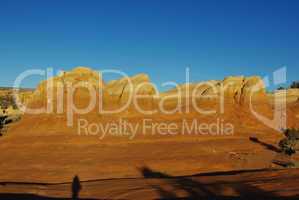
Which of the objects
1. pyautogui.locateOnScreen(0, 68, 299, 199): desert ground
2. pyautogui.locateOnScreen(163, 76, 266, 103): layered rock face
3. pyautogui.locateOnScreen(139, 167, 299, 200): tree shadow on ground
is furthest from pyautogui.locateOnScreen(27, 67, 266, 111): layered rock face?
pyautogui.locateOnScreen(139, 167, 299, 200): tree shadow on ground

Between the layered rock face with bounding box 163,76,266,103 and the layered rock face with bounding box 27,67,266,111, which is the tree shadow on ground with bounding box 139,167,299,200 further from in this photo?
the layered rock face with bounding box 163,76,266,103

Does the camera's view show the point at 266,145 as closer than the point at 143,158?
No

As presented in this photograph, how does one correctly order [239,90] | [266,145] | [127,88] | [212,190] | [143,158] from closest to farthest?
[212,190]
[143,158]
[266,145]
[127,88]
[239,90]

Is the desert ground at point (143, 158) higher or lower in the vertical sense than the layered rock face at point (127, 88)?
lower

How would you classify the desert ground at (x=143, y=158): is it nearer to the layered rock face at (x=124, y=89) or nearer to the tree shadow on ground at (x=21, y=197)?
the tree shadow on ground at (x=21, y=197)

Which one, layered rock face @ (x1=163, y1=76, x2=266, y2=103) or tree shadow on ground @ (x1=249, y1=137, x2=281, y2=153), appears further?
layered rock face @ (x1=163, y1=76, x2=266, y2=103)

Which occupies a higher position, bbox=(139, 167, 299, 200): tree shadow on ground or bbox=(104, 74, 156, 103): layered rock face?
bbox=(104, 74, 156, 103): layered rock face

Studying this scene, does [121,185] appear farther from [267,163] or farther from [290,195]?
[267,163]

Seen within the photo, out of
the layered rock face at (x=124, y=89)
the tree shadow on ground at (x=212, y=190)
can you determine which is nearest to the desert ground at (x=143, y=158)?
the tree shadow on ground at (x=212, y=190)

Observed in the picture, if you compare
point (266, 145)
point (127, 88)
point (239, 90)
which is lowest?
point (266, 145)

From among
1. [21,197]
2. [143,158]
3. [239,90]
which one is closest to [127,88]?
[239,90]

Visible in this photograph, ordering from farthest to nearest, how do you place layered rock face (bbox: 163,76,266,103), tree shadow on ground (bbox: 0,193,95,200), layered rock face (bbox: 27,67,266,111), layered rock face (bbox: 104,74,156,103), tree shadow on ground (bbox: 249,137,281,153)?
layered rock face (bbox: 163,76,266,103) < layered rock face (bbox: 104,74,156,103) < layered rock face (bbox: 27,67,266,111) < tree shadow on ground (bbox: 249,137,281,153) < tree shadow on ground (bbox: 0,193,95,200)

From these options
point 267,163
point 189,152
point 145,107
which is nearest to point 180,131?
point 145,107

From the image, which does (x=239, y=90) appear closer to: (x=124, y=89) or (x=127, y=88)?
(x=127, y=88)
